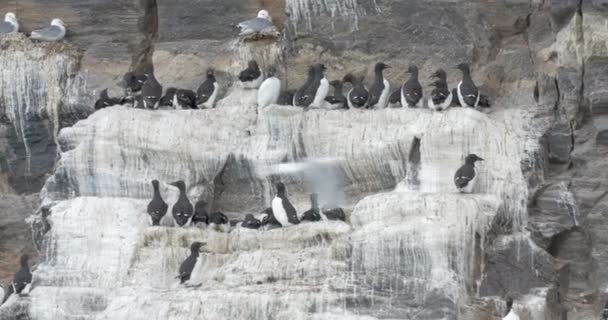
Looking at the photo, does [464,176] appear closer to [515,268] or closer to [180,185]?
[515,268]

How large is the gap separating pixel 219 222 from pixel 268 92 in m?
2.11

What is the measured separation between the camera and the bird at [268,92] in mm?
22500

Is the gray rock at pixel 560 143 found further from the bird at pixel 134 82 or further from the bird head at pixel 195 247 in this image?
the bird at pixel 134 82

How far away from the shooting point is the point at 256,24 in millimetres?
23703

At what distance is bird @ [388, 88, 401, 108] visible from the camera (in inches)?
867

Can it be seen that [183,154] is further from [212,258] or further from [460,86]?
[460,86]

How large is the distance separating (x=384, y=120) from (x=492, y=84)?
1.94 meters

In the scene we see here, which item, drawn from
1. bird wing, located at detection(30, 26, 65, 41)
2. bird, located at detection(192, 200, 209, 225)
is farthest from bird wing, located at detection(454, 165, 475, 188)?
bird wing, located at detection(30, 26, 65, 41)

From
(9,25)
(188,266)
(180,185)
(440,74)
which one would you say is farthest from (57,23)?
(440,74)

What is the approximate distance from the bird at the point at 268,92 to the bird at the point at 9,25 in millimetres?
4044

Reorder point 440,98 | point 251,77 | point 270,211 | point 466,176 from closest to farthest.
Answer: point 466,176, point 270,211, point 440,98, point 251,77

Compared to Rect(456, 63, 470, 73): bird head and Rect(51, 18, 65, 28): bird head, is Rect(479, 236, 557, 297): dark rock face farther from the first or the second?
Rect(51, 18, 65, 28): bird head

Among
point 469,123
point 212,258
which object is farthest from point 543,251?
point 212,258

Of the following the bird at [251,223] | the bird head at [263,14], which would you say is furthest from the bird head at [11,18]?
the bird at [251,223]
